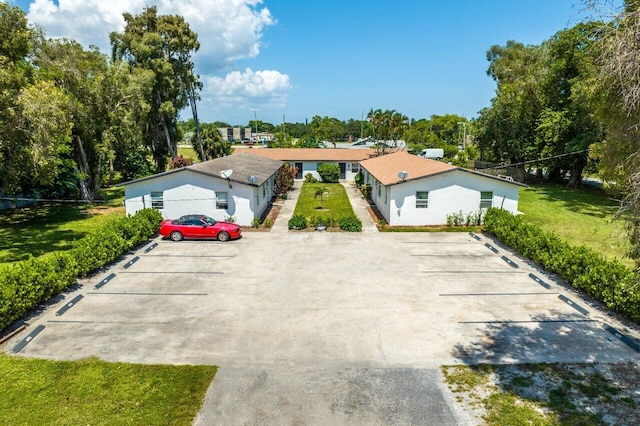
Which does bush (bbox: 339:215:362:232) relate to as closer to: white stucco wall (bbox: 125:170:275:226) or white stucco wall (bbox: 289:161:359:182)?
white stucco wall (bbox: 125:170:275:226)

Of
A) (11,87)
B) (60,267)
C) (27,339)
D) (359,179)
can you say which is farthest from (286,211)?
(27,339)

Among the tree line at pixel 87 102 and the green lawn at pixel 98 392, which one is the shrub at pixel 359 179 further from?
the green lawn at pixel 98 392

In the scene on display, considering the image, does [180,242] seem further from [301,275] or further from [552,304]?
[552,304]

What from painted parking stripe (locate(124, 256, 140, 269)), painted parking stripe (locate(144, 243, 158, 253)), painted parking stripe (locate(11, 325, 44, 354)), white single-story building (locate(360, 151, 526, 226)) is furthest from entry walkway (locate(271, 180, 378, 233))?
painted parking stripe (locate(11, 325, 44, 354))

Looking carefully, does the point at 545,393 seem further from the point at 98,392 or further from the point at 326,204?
the point at 326,204

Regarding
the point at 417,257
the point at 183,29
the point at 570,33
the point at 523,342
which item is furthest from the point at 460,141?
the point at 523,342

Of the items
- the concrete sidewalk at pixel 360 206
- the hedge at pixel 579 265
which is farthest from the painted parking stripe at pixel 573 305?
the concrete sidewalk at pixel 360 206
